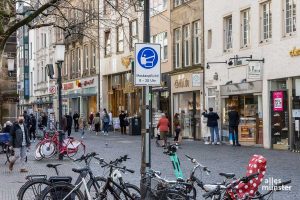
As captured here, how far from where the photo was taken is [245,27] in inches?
1217

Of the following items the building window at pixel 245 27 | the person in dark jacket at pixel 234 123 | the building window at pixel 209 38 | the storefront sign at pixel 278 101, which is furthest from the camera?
the building window at pixel 209 38

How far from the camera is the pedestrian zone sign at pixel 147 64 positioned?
11.2m

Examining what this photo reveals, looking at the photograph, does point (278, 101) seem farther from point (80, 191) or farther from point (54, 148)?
point (80, 191)

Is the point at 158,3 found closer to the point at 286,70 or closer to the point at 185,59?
the point at 185,59

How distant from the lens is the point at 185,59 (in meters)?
38.2

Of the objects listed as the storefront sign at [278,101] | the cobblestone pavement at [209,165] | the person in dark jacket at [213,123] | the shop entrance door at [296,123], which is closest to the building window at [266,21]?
the storefront sign at [278,101]

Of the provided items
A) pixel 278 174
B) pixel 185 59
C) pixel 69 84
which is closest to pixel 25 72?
pixel 69 84

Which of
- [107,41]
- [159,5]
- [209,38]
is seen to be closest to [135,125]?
[159,5]

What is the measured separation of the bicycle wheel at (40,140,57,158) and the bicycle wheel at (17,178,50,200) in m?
12.8

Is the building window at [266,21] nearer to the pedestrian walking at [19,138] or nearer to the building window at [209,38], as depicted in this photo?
the building window at [209,38]

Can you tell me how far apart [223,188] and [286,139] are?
19552 mm

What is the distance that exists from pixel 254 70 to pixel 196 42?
26.3ft

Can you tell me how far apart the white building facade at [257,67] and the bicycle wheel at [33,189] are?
55.2 feet

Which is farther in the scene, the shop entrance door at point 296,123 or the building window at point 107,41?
the building window at point 107,41
